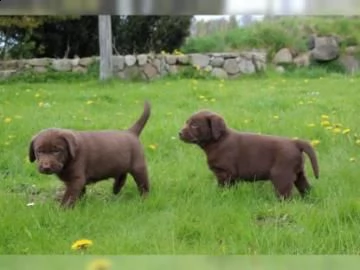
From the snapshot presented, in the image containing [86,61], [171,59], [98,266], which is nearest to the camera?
[98,266]

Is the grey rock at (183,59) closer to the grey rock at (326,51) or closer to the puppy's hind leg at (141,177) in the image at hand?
the grey rock at (326,51)

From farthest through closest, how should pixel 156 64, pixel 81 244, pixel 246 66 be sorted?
pixel 246 66 < pixel 156 64 < pixel 81 244

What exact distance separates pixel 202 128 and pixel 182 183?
19 cm

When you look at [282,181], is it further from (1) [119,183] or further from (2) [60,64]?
(2) [60,64]

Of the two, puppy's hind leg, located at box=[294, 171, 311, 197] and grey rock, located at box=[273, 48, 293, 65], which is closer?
puppy's hind leg, located at box=[294, 171, 311, 197]

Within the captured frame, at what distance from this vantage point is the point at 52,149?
5.40 ft

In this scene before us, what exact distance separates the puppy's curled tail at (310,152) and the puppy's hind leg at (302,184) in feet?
0.23

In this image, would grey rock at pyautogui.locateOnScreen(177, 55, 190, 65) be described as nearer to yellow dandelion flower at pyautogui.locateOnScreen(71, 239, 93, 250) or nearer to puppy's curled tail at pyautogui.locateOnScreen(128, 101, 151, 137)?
puppy's curled tail at pyautogui.locateOnScreen(128, 101, 151, 137)

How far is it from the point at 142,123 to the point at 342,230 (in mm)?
700

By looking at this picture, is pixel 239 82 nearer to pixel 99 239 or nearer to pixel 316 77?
pixel 316 77

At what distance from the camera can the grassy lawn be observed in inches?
55.0

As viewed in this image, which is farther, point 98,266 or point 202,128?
point 202,128

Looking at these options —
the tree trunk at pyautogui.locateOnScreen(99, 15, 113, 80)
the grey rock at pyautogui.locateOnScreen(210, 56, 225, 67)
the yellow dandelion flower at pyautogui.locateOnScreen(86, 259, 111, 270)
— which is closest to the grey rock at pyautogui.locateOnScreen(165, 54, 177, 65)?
the grey rock at pyautogui.locateOnScreen(210, 56, 225, 67)

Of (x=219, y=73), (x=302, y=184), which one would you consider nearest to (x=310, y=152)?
(x=302, y=184)
